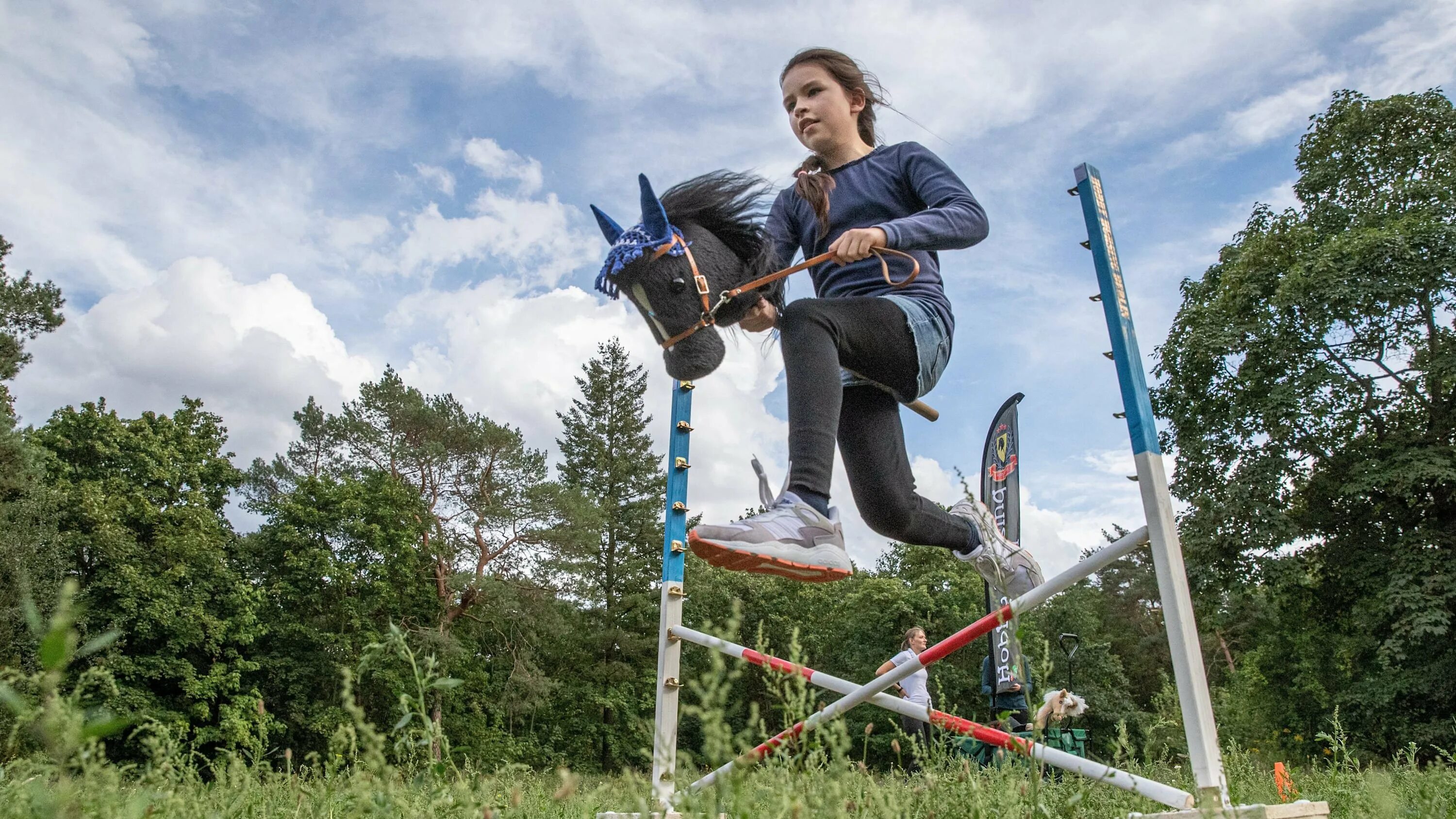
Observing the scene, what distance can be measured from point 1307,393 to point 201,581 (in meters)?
25.7

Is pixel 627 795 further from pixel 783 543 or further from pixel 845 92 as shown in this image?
pixel 845 92

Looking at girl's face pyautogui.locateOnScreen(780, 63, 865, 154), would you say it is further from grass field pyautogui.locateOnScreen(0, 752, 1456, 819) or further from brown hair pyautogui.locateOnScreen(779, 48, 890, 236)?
grass field pyautogui.locateOnScreen(0, 752, 1456, 819)

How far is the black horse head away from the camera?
310 cm

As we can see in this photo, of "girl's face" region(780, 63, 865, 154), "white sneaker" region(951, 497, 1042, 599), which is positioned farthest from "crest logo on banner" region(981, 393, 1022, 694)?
"girl's face" region(780, 63, 865, 154)

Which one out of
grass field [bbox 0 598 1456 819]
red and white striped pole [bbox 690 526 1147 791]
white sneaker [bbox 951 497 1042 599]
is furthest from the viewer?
white sneaker [bbox 951 497 1042 599]

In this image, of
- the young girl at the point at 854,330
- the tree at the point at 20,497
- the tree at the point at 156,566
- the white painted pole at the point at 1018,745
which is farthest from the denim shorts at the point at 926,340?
the tree at the point at 156,566

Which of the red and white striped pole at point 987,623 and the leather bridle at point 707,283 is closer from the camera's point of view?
the red and white striped pole at point 987,623

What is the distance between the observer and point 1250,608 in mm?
20875

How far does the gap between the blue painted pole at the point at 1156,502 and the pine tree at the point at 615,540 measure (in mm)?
25229

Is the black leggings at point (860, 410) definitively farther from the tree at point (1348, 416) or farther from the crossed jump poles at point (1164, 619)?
the tree at point (1348, 416)

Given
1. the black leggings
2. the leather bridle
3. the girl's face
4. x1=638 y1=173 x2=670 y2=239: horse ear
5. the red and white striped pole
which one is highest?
the girl's face

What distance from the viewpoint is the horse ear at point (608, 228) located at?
10.5 ft

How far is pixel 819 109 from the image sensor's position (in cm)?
347

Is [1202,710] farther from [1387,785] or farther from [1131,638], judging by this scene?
[1131,638]
